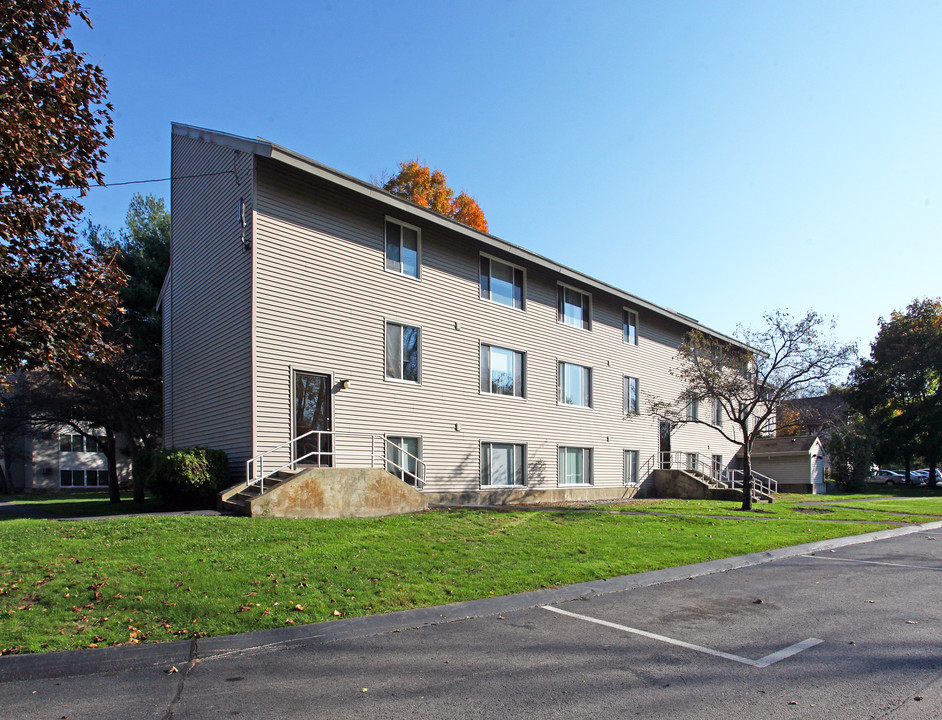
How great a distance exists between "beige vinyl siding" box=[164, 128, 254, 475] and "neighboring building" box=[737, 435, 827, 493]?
1194 inches

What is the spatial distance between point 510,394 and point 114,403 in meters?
14.4

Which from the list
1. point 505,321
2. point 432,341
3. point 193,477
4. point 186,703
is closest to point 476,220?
point 505,321

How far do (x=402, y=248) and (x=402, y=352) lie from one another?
10.4ft

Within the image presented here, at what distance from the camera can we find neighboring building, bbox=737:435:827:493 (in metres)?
39.0

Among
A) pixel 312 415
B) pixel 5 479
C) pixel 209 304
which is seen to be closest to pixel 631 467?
pixel 312 415

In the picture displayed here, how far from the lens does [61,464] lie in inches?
1825

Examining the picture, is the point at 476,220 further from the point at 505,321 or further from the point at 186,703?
the point at 186,703

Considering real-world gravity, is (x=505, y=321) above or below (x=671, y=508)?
above

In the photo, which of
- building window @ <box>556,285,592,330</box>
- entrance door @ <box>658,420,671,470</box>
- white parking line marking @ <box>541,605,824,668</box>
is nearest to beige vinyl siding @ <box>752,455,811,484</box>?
entrance door @ <box>658,420,671,470</box>

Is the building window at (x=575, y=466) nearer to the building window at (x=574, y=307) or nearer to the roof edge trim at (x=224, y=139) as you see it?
the building window at (x=574, y=307)

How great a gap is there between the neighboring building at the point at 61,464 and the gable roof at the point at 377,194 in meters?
31.6

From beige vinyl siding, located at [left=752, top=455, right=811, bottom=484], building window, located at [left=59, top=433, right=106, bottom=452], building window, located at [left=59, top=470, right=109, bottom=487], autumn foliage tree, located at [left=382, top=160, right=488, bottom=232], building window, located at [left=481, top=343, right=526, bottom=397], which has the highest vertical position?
autumn foliage tree, located at [left=382, top=160, right=488, bottom=232]

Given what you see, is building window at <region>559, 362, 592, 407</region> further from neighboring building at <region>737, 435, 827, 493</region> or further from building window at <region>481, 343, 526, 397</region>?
neighboring building at <region>737, 435, 827, 493</region>

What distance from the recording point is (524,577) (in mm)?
8977
